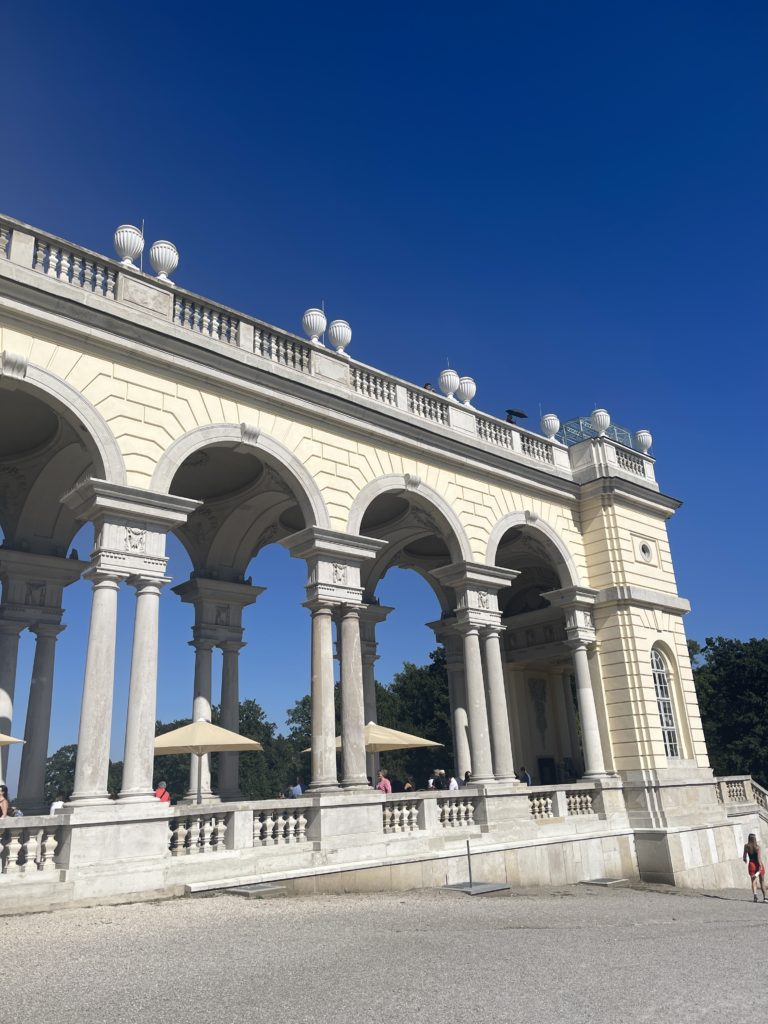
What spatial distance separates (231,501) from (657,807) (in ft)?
48.5

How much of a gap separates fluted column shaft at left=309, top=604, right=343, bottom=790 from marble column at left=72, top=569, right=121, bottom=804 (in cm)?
449

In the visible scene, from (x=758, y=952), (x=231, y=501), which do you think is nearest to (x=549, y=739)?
(x=231, y=501)

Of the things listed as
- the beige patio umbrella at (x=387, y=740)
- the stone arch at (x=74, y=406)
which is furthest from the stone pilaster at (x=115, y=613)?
the beige patio umbrella at (x=387, y=740)

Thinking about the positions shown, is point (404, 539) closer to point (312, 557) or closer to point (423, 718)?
point (312, 557)

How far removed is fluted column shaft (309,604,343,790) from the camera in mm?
16625

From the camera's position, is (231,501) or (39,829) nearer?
(39,829)

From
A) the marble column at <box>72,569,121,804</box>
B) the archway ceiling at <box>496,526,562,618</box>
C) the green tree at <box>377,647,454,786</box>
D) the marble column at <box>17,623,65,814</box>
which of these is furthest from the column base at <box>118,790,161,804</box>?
the green tree at <box>377,647,454,786</box>

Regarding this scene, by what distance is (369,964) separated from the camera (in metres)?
8.54

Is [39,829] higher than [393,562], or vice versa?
[393,562]

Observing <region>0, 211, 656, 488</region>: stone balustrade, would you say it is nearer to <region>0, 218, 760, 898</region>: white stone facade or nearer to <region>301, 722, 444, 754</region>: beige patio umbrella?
<region>0, 218, 760, 898</region>: white stone facade

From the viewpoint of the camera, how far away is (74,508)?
603 inches

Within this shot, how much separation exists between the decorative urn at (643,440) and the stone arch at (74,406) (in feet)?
66.3

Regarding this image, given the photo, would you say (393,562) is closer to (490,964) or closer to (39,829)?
(39,829)

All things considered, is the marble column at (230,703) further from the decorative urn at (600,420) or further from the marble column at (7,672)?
the decorative urn at (600,420)
